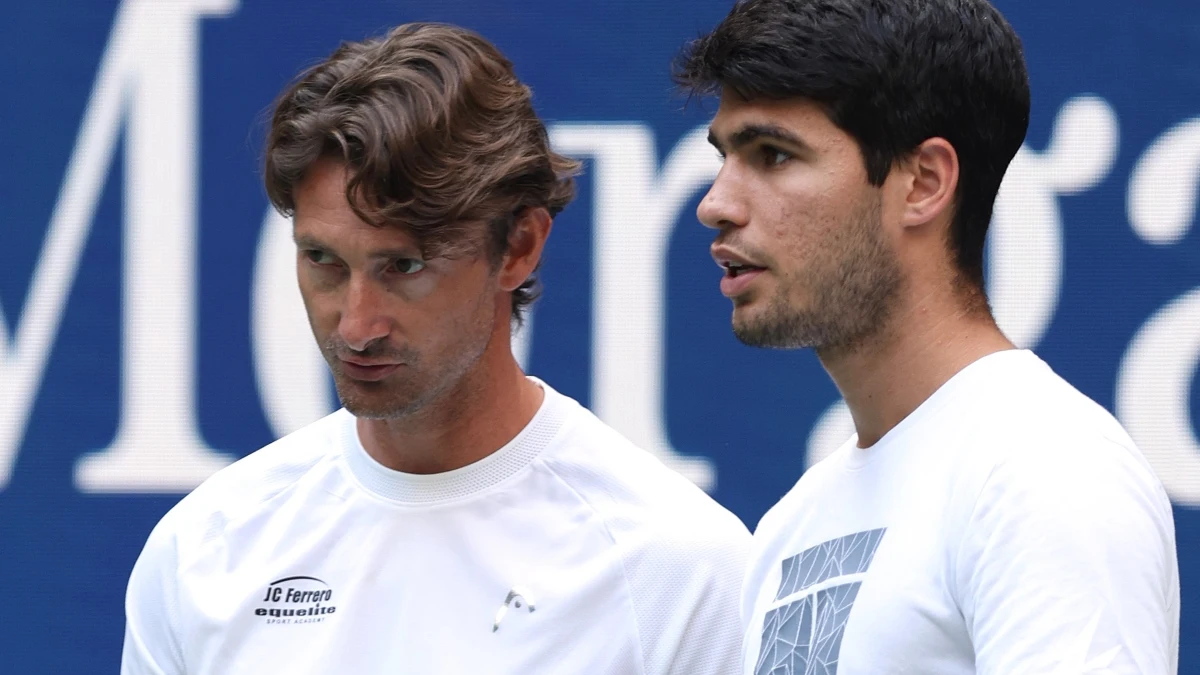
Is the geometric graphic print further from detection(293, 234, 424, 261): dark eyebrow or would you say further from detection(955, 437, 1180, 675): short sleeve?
detection(293, 234, 424, 261): dark eyebrow

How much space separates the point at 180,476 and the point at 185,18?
33.1 inches

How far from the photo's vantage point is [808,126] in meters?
1.60

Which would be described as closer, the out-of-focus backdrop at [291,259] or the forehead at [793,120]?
the forehead at [793,120]

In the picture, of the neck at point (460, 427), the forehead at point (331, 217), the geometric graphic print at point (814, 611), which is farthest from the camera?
the neck at point (460, 427)

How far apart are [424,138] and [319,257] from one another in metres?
0.19

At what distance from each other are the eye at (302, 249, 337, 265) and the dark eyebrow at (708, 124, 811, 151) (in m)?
0.50

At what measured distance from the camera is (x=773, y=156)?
1633 millimetres

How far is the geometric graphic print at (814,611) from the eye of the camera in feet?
4.88

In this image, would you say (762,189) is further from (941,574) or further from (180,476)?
(180,476)

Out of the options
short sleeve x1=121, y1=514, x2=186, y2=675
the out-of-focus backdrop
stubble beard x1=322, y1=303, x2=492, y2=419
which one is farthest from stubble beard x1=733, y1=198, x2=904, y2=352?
the out-of-focus backdrop

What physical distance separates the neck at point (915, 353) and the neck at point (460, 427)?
49cm

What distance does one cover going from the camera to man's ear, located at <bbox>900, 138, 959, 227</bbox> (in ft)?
5.23

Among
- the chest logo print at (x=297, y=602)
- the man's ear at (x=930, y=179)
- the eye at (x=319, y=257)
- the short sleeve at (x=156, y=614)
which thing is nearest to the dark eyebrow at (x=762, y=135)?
the man's ear at (x=930, y=179)

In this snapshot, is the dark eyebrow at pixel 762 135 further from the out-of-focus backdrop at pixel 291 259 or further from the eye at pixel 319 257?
the out-of-focus backdrop at pixel 291 259
